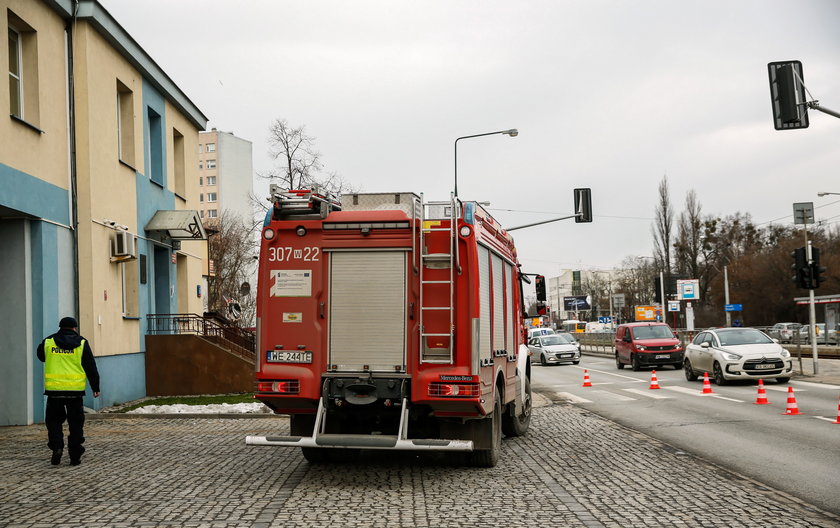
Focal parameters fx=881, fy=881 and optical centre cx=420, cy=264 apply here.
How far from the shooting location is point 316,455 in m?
10.4

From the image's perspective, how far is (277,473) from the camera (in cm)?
988

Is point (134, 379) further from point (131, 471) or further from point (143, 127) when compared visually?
point (131, 471)

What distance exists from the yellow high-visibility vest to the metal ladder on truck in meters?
4.40

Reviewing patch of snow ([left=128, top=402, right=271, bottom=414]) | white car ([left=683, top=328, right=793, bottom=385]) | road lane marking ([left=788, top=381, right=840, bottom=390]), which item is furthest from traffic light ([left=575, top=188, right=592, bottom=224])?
patch of snow ([left=128, top=402, right=271, bottom=414])

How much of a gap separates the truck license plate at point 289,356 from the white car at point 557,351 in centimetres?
3280

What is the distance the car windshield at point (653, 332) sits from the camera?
3291 cm

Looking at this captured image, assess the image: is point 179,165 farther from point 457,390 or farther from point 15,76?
point 457,390

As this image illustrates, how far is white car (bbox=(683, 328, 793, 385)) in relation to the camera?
22.1 meters

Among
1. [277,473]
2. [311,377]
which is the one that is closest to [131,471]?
[277,473]

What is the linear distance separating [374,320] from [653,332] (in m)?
25.5

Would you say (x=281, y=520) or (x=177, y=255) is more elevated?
(x=177, y=255)

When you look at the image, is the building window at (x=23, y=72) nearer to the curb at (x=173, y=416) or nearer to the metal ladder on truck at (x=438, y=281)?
the curb at (x=173, y=416)

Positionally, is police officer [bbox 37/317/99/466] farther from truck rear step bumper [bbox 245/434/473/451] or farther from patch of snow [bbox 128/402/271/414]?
patch of snow [bbox 128/402/271/414]

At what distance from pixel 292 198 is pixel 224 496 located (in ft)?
10.5
